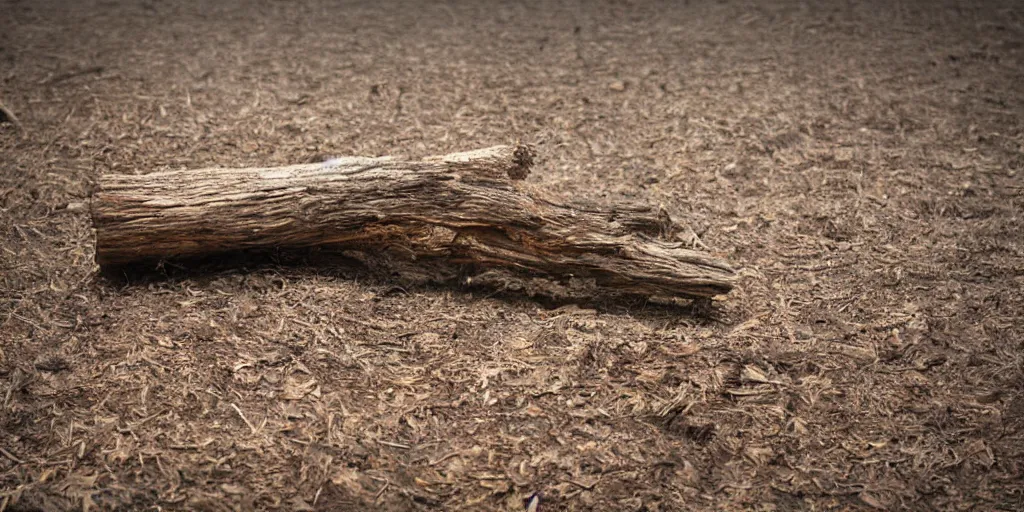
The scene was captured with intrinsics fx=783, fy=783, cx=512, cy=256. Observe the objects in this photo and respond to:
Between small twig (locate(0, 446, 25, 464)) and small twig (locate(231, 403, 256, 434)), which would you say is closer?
small twig (locate(0, 446, 25, 464))

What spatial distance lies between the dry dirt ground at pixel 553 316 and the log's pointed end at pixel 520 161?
0.53 metres

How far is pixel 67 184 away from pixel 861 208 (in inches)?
163

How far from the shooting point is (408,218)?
129 inches

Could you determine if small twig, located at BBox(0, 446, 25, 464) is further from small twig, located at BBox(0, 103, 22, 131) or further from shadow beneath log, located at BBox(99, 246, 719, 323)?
small twig, located at BBox(0, 103, 22, 131)

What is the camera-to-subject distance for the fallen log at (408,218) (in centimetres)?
322

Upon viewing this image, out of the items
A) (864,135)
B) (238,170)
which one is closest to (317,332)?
(238,170)

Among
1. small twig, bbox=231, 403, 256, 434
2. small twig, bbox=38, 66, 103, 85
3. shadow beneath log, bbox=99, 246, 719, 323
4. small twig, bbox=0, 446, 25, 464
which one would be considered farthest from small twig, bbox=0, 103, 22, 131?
small twig, bbox=231, 403, 256, 434

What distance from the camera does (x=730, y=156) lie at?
4.52m

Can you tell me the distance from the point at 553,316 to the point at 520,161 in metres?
0.67

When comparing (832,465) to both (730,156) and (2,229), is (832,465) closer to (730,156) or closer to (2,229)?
(730,156)

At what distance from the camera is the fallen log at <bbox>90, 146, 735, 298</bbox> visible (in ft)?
10.6

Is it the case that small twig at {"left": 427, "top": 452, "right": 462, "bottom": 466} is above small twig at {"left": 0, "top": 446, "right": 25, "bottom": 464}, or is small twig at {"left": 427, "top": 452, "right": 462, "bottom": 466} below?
above

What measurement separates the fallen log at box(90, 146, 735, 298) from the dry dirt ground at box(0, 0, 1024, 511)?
18 centimetres

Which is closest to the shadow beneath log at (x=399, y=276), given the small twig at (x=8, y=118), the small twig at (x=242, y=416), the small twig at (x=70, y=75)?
the small twig at (x=242, y=416)
